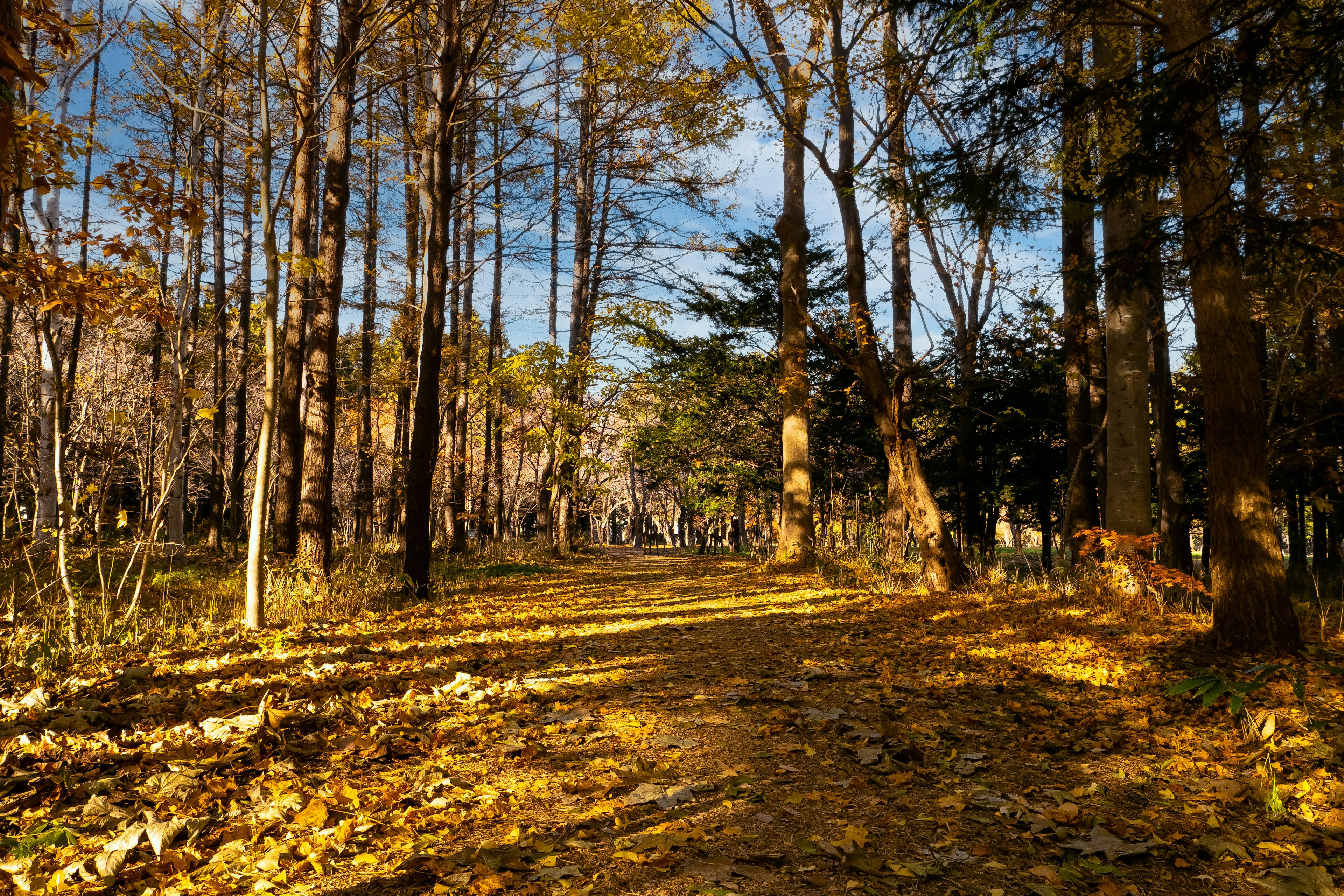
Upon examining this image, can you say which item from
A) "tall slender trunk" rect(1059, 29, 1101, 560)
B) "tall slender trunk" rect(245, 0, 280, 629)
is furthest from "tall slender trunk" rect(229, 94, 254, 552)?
"tall slender trunk" rect(1059, 29, 1101, 560)

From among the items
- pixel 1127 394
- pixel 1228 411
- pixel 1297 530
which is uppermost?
pixel 1127 394

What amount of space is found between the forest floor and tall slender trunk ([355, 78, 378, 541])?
11.3 metres

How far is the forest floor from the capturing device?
2.26 m

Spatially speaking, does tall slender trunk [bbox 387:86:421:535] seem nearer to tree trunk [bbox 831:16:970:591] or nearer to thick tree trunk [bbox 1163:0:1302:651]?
tree trunk [bbox 831:16:970:591]

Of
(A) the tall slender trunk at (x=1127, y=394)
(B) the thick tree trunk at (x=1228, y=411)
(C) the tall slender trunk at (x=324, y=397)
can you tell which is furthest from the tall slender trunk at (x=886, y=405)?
(C) the tall slender trunk at (x=324, y=397)

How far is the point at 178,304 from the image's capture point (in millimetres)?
8250

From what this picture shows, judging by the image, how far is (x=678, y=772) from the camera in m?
3.06

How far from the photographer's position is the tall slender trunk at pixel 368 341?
51.7 ft

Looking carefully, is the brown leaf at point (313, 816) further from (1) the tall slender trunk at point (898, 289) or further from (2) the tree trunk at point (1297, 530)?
(2) the tree trunk at point (1297, 530)

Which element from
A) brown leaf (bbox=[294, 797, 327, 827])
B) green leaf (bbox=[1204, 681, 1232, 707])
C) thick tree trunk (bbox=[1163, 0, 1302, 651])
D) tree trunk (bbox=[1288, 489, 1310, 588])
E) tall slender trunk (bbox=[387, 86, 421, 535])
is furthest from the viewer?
tall slender trunk (bbox=[387, 86, 421, 535])

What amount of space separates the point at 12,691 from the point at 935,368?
31.0 ft

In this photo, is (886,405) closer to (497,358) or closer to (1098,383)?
(1098,383)

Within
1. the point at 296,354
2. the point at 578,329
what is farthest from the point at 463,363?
the point at 296,354

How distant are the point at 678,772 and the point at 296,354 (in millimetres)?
7322
